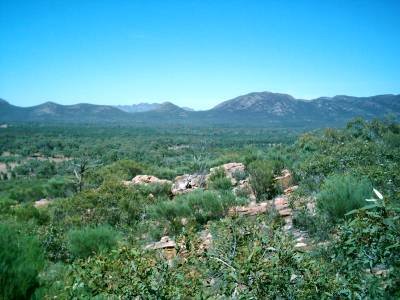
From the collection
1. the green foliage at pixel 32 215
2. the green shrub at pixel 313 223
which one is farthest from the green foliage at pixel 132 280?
the green foliage at pixel 32 215

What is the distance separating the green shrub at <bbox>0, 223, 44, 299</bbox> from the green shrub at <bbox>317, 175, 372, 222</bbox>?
5396mm

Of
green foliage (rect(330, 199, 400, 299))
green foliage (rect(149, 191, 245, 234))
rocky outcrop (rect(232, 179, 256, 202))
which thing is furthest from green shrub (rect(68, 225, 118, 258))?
green foliage (rect(330, 199, 400, 299))

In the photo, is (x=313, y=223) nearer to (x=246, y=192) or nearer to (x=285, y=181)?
(x=246, y=192)

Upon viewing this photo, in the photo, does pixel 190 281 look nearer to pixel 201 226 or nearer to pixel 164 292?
pixel 164 292

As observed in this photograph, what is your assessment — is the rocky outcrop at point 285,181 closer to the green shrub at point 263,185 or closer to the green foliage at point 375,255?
the green shrub at point 263,185

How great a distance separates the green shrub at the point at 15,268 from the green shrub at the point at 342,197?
5.40 meters

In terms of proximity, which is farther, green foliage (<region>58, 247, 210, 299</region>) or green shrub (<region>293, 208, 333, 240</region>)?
green shrub (<region>293, 208, 333, 240</region>)

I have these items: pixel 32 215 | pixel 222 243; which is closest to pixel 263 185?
pixel 32 215

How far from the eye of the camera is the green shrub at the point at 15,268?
4535 mm

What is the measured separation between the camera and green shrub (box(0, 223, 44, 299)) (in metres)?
4.54

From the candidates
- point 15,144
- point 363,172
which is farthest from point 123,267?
point 15,144

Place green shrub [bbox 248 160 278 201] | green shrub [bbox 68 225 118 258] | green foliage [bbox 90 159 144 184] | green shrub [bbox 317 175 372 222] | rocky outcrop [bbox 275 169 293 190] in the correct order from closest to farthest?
green shrub [bbox 317 175 372 222]
green shrub [bbox 68 225 118 258]
green shrub [bbox 248 160 278 201]
rocky outcrop [bbox 275 169 293 190]
green foliage [bbox 90 159 144 184]

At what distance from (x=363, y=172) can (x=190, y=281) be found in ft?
23.4

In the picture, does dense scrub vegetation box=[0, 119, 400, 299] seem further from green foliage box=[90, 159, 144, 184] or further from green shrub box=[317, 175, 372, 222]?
green foliage box=[90, 159, 144, 184]
